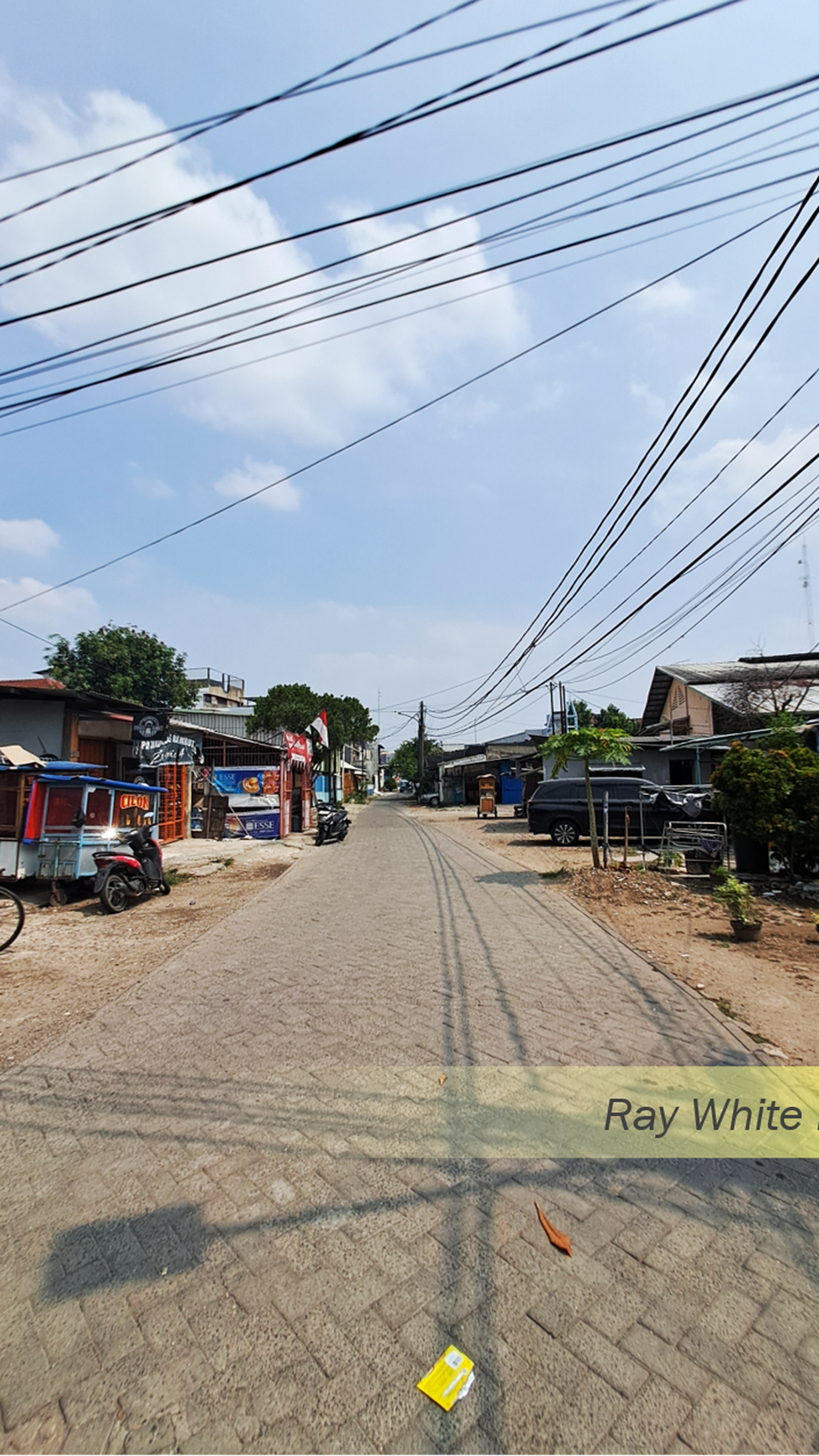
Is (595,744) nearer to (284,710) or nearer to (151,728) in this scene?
(151,728)

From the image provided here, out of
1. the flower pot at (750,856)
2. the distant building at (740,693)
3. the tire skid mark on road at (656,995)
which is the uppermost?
the distant building at (740,693)

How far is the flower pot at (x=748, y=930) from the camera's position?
23.0 ft

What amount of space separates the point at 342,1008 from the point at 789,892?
7.79 m

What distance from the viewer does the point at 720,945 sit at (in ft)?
23.0

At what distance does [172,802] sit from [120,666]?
18.1 meters

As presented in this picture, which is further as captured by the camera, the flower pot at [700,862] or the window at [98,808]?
the flower pot at [700,862]

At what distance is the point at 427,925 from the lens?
7734 millimetres

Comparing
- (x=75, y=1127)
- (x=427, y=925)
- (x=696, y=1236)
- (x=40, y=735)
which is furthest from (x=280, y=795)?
(x=696, y=1236)

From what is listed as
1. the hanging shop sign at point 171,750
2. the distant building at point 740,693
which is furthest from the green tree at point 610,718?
the hanging shop sign at point 171,750

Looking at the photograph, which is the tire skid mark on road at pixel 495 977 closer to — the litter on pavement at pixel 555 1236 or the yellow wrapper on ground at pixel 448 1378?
the litter on pavement at pixel 555 1236

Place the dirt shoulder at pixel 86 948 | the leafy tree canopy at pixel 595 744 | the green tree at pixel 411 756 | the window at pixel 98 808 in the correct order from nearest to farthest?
the dirt shoulder at pixel 86 948
the window at pixel 98 808
the leafy tree canopy at pixel 595 744
the green tree at pixel 411 756

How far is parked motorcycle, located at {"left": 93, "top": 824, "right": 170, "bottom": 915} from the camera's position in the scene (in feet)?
28.6

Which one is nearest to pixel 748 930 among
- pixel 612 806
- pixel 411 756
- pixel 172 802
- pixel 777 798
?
pixel 777 798

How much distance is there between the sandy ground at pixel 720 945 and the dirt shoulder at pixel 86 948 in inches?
207
